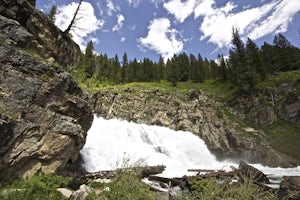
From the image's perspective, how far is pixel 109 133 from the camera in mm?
28172

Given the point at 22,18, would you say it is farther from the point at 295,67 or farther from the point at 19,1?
the point at 295,67

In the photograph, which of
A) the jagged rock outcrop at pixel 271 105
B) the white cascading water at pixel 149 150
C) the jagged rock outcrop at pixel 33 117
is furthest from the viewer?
the jagged rock outcrop at pixel 271 105

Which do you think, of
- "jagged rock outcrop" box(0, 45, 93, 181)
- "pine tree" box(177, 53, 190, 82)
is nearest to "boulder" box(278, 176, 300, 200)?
"jagged rock outcrop" box(0, 45, 93, 181)

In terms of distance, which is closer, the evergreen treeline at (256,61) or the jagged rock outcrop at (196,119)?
the jagged rock outcrop at (196,119)

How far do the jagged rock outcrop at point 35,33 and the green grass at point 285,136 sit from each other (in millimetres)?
34969

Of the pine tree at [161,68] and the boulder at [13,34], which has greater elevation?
the pine tree at [161,68]

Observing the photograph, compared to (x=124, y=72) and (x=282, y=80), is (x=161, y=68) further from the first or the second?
(x=282, y=80)

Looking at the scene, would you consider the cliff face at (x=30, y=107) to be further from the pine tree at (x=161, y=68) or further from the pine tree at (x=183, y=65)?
the pine tree at (x=183, y=65)

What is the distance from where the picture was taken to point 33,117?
13719mm

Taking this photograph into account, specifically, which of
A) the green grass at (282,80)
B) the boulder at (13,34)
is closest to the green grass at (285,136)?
the green grass at (282,80)

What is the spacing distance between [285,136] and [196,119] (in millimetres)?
15739

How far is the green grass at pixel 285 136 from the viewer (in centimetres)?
3578

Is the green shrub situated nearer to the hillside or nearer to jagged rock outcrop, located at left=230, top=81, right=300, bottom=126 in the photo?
the hillside

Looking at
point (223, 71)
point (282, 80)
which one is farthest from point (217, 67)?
point (282, 80)
